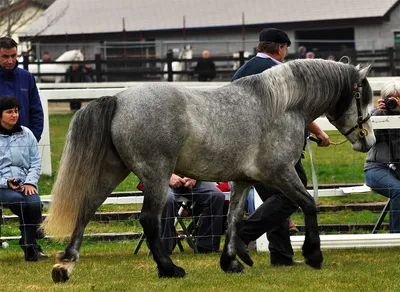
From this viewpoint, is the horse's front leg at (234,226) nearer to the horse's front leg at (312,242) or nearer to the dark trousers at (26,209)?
the horse's front leg at (312,242)

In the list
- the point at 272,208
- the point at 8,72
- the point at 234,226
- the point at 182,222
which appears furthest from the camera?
the point at 8,72

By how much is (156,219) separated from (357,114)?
7.03 ft

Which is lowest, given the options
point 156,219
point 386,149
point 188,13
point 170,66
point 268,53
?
point 156,219

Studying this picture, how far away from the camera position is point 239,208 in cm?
877

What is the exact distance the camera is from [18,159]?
9.83 meters

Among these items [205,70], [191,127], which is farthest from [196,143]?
[205,70]

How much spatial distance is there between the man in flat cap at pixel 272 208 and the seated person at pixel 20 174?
6.83 feet

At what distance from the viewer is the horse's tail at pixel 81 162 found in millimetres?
7906

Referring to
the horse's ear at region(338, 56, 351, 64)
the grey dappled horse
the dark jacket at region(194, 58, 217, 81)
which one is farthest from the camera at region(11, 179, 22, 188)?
the dark jacket at region(194, 58, 217, 81)

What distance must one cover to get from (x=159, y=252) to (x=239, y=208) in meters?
1.03

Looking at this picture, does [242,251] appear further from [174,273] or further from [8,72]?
[8,72]

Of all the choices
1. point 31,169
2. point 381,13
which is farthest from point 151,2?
point 31,169

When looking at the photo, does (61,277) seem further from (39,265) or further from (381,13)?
(381,13)

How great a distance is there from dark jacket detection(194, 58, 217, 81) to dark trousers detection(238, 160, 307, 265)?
2116cm
